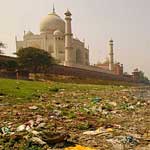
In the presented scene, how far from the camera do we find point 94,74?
6969 cm

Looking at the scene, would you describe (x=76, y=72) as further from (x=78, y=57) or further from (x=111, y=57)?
(x=111, y=57)

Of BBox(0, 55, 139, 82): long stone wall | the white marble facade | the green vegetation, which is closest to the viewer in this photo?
the green vegetation

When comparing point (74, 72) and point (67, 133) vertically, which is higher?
point (74, 72)

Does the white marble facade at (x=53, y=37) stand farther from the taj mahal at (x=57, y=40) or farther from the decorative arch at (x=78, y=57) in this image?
the decorative arch at (x=78, y=57)

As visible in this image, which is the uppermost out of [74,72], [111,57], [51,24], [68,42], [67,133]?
[51,24]

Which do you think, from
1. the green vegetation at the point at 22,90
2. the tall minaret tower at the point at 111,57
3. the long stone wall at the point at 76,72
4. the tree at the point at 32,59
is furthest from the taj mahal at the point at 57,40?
the green vegetation at the point at 22,90

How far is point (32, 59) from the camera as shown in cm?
4653

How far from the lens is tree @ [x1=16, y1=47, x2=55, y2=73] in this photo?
46.1 meters

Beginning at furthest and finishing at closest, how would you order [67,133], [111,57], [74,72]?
[111,57] < [74,72] < [67,133]

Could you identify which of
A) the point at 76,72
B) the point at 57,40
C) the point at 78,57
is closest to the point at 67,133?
the point at 76,72

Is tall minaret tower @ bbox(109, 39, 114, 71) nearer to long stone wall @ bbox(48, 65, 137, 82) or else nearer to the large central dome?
long stone wall @ bbox(48, 65, 137, 82)

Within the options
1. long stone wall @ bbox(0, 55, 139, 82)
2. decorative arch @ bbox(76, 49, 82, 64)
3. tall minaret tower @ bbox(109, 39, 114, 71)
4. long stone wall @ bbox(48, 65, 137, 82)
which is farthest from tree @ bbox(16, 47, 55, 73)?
tall minaret tower @ bbox(109, 39, 114, 71)

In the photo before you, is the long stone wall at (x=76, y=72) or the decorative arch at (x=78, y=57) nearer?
the long stone wall at (x=76, y=72)

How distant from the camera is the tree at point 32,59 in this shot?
46125mm
